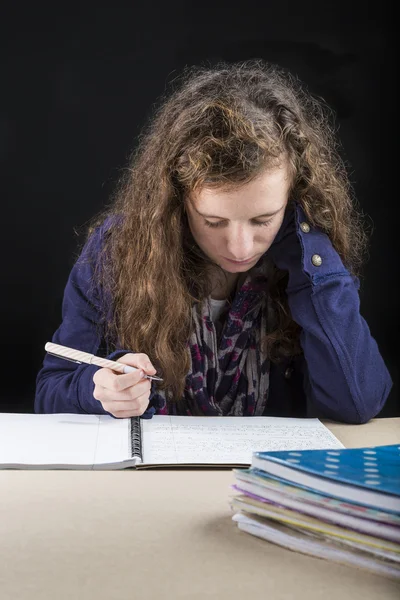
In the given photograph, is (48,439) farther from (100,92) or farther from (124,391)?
(100,92)

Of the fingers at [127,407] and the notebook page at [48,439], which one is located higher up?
the fingers at [127,407]

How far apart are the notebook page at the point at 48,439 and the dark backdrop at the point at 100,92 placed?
1.26 meters

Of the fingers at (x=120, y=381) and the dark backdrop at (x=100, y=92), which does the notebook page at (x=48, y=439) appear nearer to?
the fingers at (x=120, y=381)

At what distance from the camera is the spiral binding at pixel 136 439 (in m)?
1.19

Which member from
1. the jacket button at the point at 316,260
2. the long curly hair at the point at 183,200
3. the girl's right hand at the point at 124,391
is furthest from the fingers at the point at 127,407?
the jacket button at the point at 316,260

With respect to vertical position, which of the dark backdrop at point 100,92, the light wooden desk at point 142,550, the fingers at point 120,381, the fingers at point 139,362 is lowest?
the light wooden desk at point 142,550

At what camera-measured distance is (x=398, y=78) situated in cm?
266

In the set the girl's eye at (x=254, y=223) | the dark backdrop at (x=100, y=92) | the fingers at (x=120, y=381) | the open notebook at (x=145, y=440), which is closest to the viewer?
the open notebook at (x=145, y=440)

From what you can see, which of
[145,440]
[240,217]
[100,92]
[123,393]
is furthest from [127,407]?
[100,92]

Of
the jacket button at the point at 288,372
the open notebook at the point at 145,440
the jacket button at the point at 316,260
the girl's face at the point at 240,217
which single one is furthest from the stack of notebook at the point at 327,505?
the jacket button at the point at 288,372

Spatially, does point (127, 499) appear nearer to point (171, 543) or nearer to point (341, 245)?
point (171, 543)

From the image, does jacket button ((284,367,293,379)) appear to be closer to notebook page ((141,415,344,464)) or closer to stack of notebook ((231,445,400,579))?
notebook page ((141,415,344,464))

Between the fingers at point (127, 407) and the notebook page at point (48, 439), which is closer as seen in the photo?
the notebook page at point (48, 439)

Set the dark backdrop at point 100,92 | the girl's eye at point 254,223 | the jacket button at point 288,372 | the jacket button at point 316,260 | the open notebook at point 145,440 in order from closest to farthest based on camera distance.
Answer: the open notebook at point 145,440
the girl's eye at point 254,223
the jacket button at point 316,260
the jacket button at point 288,372
the dark backdrop at point 100,92
